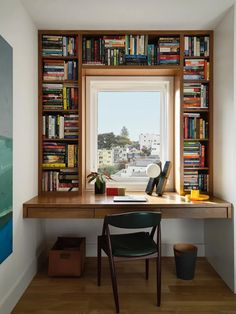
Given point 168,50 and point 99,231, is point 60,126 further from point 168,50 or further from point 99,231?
point 168,50

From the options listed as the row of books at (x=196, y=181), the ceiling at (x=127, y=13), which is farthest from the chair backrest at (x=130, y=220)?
the ceiling at (x=127, y=13)

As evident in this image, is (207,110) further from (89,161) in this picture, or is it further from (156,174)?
(89,161)

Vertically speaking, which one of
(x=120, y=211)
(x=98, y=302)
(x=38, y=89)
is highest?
(x=38, y=89)

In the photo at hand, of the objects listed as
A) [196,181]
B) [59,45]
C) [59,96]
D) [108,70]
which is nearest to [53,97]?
[59,96]

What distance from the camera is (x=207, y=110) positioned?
9.36 feet

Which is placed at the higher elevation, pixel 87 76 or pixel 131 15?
pixel 131 15

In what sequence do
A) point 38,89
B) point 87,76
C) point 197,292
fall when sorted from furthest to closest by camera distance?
point 87,76, point 38,89, point 197,292

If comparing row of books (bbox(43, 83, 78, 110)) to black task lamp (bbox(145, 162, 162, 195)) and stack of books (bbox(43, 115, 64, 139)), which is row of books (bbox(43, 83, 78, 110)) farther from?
black task lamp (bbox(145, 162, 162, 195))

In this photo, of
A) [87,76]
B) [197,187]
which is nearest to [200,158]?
[197,187]

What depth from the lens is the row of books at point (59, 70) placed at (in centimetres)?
284

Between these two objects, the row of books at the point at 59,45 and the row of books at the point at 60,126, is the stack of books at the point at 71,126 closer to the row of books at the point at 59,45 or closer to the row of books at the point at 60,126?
the row of books at the point at 60,126

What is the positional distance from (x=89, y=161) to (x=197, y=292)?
1741mm

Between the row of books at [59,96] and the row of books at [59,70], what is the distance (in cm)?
9

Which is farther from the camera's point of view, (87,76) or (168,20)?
(87,76)
